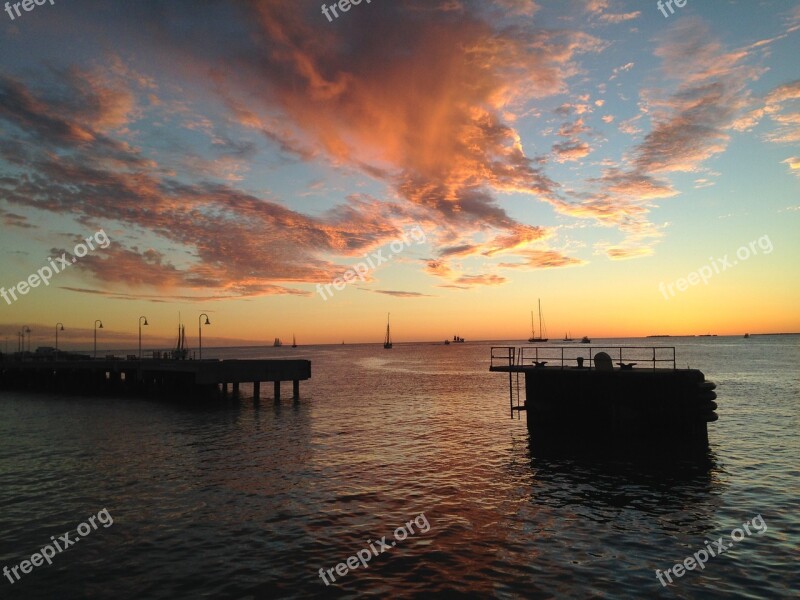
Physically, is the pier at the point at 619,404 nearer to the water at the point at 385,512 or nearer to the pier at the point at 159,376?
the water at the point at 385,512

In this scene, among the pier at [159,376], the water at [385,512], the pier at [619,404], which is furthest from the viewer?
the pier at [159,376]

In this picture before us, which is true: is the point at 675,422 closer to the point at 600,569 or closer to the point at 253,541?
the point at 600,569

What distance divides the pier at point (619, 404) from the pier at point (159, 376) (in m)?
29.2

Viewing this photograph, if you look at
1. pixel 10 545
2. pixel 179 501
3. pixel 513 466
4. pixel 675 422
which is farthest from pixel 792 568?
pixel 10 545

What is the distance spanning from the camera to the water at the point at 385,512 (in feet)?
42.7

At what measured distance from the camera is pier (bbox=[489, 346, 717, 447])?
28.9 metres

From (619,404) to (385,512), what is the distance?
19.3 metres

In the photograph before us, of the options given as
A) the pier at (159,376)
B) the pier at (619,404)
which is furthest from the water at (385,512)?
the pier at (159,376)

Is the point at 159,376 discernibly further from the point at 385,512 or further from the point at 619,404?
the point at 619,404

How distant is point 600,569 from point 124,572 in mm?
13245

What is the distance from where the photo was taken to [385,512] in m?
18.2

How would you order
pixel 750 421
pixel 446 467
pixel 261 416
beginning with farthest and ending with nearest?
pixel 261 416 → pixel 750 421 → pixel 446 467

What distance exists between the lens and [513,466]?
2541 centimetres

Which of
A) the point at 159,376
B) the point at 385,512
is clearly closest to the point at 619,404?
the point at 385,512
